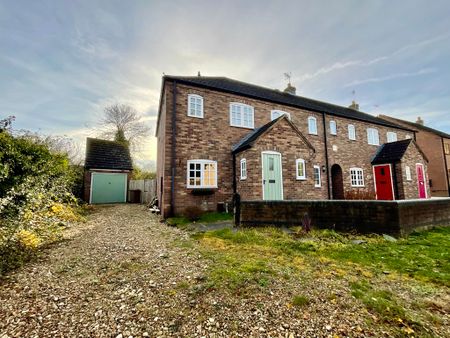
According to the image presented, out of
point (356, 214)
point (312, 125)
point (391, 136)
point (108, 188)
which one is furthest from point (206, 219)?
point (391, 136)

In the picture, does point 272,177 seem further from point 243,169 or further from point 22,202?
point 22,202

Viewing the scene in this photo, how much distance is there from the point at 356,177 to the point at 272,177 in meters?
10.9

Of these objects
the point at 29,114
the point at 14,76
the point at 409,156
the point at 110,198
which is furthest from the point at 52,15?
the point at 409,156

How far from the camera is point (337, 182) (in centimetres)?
1612

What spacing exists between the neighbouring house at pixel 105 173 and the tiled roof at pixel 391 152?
2356cm

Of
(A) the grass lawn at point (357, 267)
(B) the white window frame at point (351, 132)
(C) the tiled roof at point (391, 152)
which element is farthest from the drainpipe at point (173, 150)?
(C) the tiled roof at point (391, 152)

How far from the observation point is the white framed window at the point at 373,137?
18.2 meters

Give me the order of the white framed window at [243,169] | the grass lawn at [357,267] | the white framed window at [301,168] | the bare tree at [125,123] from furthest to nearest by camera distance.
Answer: the bare tree at [125,123]
the white framed window at [301,168]
the white framed window at [243,169]
the grass lawn at [357,267]

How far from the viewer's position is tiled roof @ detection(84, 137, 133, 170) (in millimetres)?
18188

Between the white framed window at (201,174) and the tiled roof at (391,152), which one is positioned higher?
the tiled roof at (391,152)

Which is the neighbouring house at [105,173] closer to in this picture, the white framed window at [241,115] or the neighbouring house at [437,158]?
the white framed window at [241,115]

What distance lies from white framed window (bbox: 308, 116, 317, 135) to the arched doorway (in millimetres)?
3461

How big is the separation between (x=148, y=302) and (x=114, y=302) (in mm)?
473

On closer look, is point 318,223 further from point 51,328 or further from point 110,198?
point 110,198
